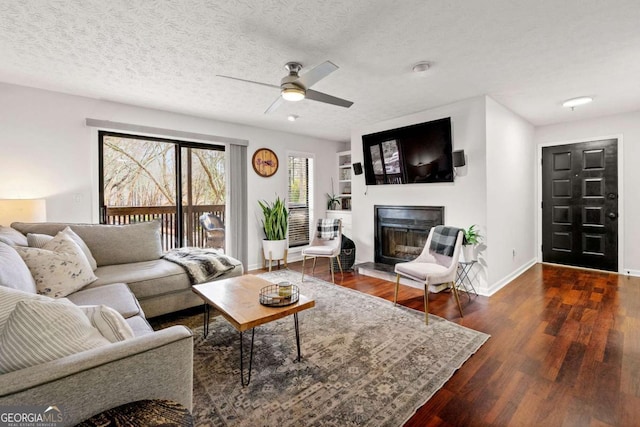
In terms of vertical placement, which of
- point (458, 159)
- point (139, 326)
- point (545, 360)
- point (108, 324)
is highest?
point (458, 159)

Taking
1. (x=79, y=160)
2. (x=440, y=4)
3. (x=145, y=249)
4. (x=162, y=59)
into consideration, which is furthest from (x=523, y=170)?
(x=79, y=160)

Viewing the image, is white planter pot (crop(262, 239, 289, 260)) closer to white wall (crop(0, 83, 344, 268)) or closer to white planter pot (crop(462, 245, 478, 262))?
white wall (crop(0, 83, 344, 268))

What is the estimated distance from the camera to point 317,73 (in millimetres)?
2195

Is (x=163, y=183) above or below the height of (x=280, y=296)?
above

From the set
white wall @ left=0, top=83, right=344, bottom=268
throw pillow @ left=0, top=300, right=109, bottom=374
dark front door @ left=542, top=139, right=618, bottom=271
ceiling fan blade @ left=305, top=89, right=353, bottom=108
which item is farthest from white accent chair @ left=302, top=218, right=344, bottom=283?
dark front door @ left=542, top=139, right=618, bottom=271

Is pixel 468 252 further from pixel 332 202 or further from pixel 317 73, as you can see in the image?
pixel 332 202

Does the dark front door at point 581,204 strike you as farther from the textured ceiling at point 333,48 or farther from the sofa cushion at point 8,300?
the sofa cushion at point 8,300

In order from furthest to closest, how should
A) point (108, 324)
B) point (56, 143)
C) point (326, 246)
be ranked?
point (326, 246), point (56, 143), point (108, 324)

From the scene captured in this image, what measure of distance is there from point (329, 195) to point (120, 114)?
12.3 feet

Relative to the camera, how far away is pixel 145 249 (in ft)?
10.5

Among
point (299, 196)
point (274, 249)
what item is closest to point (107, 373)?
point (274, 249)

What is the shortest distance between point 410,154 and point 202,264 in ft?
10.0

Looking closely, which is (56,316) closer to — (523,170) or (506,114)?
(506,114)

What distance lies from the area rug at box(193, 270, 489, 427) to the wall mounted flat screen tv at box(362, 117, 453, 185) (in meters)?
1.94
